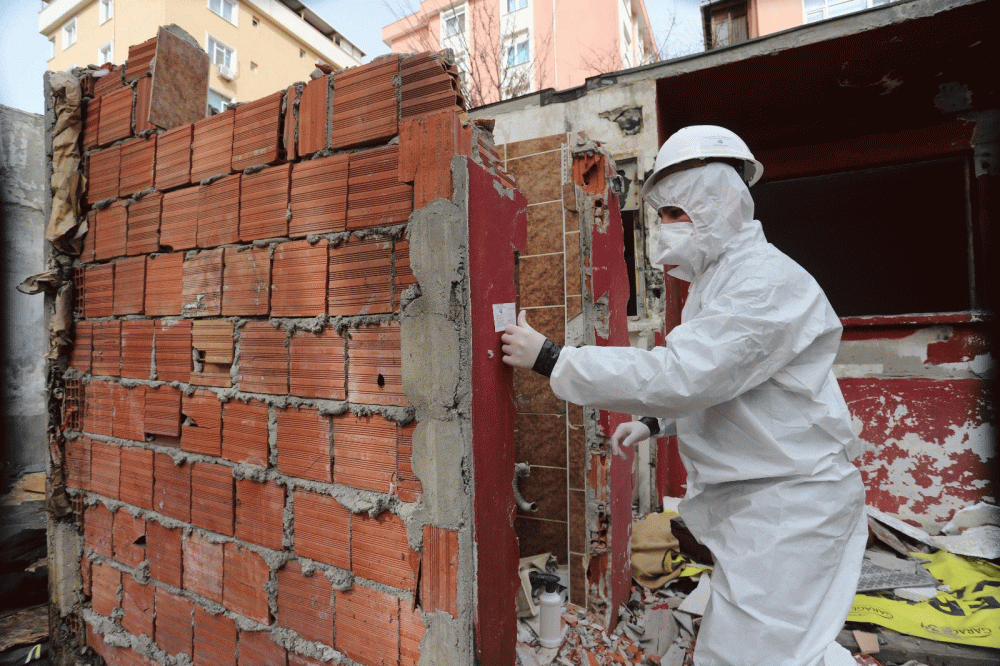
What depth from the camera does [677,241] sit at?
1.87m

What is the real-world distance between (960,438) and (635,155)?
3.86m

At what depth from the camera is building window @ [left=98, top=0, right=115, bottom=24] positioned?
38.1 ft

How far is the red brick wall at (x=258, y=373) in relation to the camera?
1.47 m

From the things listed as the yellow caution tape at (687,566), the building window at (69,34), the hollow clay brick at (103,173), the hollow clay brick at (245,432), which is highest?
the building window at (69,34)

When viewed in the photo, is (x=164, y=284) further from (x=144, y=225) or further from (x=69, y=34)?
(x=69, y=34)

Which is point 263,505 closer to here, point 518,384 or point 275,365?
point 275,365

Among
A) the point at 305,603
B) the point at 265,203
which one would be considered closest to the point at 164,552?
the point at 305,603

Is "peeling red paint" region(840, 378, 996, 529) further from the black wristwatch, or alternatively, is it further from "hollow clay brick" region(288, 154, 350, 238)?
"hollow clay brick" region(288, 154, 350, 238)

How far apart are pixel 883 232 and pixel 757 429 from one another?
502cm

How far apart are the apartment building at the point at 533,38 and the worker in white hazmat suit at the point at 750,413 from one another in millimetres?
11292

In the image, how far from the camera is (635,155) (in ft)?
14.5

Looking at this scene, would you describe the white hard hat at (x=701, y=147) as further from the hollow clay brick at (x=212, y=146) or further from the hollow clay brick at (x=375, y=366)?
the hollow clay brick at (x=212, y=146)

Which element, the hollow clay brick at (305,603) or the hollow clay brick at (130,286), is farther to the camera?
the hollow clay brick at (130,286)

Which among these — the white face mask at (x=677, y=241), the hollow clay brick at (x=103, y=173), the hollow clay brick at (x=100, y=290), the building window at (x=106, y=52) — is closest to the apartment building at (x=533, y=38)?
the building window at (x=106, y=52)
